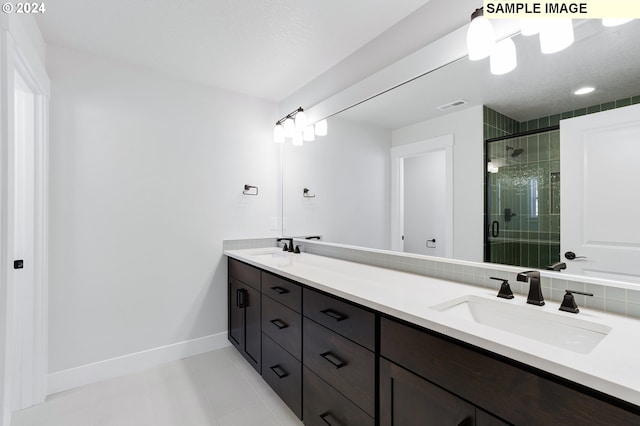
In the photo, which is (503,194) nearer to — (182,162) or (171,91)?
(182,162)

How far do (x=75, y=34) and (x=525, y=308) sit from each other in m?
2.99

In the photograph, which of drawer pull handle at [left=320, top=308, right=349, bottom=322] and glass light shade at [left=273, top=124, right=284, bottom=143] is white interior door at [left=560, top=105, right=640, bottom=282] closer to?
drawer pull handle at [left=320, top=308, right=349, bottom=322]

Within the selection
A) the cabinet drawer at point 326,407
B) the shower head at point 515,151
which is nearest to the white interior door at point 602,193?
the shower head at point 515,151

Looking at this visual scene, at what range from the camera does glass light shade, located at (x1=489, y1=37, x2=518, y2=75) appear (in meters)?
1.32

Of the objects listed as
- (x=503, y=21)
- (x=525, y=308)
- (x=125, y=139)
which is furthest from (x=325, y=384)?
(x=125, y=139)

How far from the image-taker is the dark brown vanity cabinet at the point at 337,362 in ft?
3.96

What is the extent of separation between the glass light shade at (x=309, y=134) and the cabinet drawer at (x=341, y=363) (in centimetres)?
167

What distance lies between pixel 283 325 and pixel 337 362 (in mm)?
553

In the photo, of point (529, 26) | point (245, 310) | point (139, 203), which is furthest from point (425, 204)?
point (139, 203)

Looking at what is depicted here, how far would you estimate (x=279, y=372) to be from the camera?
1854mm

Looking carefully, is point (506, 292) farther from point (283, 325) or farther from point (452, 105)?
point (283, 325)

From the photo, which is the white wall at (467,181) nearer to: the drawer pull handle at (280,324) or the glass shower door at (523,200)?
the glass shower door at (523,200)

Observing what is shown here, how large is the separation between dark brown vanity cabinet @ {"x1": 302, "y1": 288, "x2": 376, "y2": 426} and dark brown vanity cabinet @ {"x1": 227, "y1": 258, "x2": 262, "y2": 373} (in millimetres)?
674

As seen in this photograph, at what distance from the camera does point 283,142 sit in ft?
9.98
